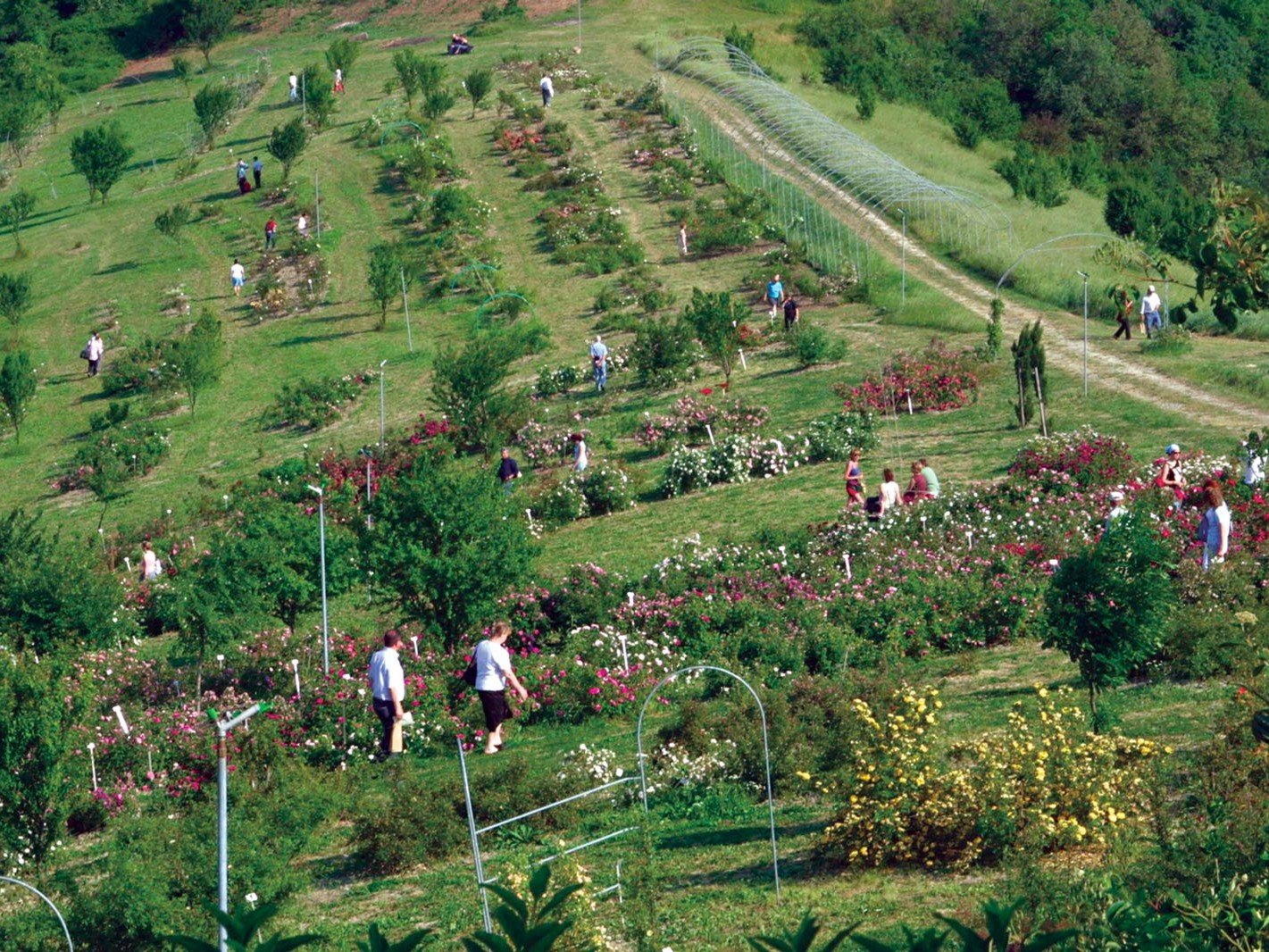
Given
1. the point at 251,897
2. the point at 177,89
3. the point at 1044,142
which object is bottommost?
the point at 1044,142

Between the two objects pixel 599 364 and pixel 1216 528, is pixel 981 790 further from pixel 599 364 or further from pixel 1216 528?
pixel 599 364

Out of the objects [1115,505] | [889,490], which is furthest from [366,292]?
[1115,505]

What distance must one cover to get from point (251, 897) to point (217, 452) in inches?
1008

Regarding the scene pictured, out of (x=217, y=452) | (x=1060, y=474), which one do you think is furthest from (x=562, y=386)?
(x=1060, y=474)

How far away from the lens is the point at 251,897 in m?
12.5

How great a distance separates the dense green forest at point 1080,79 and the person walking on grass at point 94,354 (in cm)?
2751

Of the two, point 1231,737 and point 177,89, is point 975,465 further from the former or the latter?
point 177,89

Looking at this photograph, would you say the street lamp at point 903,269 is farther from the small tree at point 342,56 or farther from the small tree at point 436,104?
the small tree at point 342,56

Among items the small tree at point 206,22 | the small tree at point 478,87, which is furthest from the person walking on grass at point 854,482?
the small tree at point 206,22

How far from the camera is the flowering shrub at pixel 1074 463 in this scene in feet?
78.7

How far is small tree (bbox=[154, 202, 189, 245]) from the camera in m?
50.2

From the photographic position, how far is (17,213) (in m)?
55.2

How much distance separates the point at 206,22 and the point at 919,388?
157ft

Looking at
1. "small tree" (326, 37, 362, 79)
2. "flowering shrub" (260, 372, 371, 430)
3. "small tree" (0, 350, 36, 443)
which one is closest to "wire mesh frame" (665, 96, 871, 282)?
"flowering shrub" (260, 372, 371, 430)
